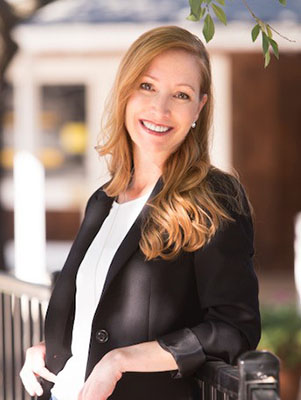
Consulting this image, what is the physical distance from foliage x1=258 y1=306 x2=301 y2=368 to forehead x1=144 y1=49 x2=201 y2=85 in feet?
14.4

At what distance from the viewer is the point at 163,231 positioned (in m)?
2.78

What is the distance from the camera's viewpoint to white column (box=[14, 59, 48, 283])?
39.9ft

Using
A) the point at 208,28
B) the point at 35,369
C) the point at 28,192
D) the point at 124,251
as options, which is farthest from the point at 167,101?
the point at 28,192

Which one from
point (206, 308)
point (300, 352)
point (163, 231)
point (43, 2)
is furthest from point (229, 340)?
point (43, 2)

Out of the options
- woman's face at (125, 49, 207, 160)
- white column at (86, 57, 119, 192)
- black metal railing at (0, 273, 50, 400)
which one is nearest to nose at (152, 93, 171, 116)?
woman's face at (125, 49, 207, 160)

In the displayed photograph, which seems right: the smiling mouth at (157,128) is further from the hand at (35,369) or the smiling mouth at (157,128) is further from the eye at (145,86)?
the hand at (35,369)

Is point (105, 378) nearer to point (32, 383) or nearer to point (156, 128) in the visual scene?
point (32, 383)

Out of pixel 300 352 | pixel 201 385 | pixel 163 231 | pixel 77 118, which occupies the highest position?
pixel 77 118

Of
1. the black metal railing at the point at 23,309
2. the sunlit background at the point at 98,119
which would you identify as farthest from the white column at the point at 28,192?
the black metal railing at the point at 23,309

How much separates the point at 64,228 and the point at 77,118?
4.92ft

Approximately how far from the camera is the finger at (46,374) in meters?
3.03

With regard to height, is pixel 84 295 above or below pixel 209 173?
below

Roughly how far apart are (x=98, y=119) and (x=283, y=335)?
6.77 metres

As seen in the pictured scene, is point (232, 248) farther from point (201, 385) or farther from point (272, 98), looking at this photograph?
point (272, 98)
